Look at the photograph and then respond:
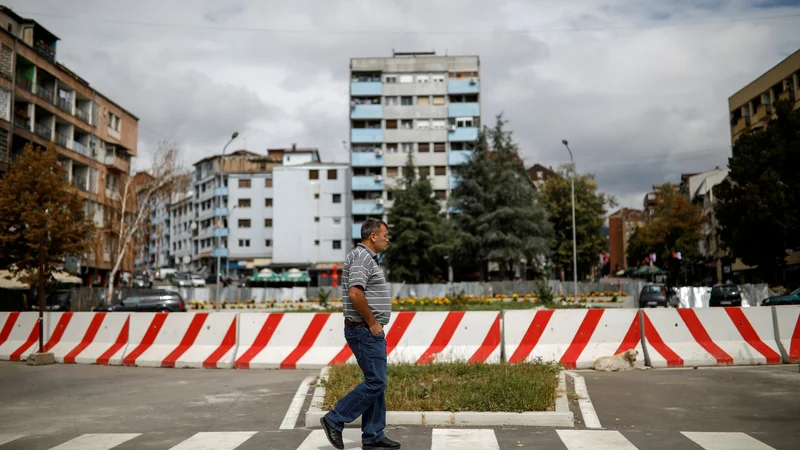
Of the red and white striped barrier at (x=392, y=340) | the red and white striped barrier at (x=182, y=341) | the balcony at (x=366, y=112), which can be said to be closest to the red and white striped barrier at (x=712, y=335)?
the red and white striped barrier at (x=392, y=340)

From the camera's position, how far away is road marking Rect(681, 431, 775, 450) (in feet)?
19.6

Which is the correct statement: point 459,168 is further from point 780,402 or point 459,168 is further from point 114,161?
point 780,402

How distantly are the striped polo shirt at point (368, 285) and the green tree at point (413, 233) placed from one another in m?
56.2

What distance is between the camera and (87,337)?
47.6ft

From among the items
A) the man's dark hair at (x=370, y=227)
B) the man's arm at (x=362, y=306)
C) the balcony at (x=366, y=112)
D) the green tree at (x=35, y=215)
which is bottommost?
the man's arm at (x=362, y=306)

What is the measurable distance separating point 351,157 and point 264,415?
69701 mm

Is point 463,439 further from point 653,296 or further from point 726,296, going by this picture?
point 653,296

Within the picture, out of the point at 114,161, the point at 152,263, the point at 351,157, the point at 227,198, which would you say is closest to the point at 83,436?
the point at 114,161

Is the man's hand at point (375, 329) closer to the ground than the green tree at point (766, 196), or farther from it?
closer to the ground

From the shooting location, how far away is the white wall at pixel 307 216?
8144 centimetres

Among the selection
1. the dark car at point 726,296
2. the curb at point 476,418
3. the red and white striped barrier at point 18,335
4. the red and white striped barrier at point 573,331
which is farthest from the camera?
the dark car at point 726,296

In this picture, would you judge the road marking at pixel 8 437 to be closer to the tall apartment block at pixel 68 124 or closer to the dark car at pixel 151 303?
the dark car at pixel 151 303

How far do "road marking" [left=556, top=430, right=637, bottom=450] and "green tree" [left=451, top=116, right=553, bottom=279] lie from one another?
52.7m

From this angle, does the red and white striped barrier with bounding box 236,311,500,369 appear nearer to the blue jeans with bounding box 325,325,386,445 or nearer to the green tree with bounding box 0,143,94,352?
the blue jeans with bounding box 325,325,386,445
